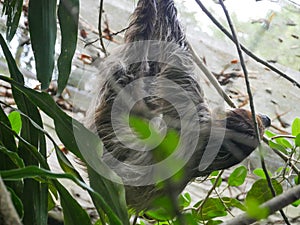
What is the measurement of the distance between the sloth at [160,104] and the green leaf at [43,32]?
0.53 m

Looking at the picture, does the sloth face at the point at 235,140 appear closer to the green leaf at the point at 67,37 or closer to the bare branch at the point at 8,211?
the green leaf at the point at 67,37

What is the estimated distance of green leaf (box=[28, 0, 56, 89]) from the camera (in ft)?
3.17

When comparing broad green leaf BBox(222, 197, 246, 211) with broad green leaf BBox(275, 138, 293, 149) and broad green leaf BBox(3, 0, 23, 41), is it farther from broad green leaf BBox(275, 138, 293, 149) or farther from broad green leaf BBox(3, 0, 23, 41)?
broad green leaf BBox(3, 0, 23, 41)

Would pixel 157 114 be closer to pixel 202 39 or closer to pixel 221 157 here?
pixel 221 157

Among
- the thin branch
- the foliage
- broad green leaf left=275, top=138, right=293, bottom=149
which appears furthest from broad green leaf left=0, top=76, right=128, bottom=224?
broad green leaf left=275, top=138, right=293, bottom=149

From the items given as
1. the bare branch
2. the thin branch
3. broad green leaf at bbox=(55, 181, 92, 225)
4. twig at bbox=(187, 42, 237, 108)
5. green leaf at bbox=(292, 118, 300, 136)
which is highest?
the bare branch

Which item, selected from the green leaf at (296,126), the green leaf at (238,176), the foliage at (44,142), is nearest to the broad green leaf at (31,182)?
the foliage at (44,142)

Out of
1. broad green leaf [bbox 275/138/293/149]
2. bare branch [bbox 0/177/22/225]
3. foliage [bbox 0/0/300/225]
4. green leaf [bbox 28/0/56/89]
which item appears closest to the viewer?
bare branch [bbox 0/177/22/225]

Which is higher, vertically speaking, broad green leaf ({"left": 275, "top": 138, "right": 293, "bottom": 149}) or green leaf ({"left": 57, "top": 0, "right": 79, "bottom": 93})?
green leaf ({"left": 57, "top": 0, "right": 79, "bottom": 93})

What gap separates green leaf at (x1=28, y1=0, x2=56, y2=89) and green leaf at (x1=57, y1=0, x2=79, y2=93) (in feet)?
0.06

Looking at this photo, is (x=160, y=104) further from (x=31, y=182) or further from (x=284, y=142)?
(x=31, y=182)

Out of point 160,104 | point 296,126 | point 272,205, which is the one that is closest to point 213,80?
point 160,104

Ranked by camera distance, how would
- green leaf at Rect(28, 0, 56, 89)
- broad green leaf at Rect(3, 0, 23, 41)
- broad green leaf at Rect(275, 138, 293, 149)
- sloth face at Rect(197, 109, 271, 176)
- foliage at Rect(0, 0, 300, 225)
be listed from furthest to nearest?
sloth face at Rect(197, 109, 271, 176), broad green leaf at Rect(275, 138, 293, 149), broad green leaf at Rect(3, 0, 23, 41), green leaf at Rect(28, 0, 56, 89), foliage at Rect(0, 0, 300, 225)

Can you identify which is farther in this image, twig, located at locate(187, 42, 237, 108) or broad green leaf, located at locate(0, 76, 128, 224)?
twig, located at locate(187, 42, 237, 108)
